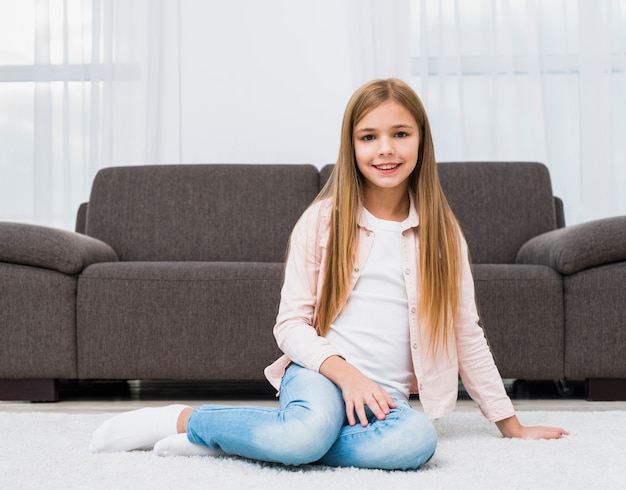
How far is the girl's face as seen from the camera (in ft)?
4.83

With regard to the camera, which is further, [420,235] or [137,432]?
[420,235]

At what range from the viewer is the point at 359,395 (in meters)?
1.26

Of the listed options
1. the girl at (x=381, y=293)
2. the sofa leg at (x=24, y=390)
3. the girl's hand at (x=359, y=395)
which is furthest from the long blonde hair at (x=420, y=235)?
the sofa leg at (x=24, y=390)

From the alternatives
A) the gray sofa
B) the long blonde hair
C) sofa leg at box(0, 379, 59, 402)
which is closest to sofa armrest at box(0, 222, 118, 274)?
the gray sofa

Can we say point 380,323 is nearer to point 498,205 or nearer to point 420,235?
point 420,235

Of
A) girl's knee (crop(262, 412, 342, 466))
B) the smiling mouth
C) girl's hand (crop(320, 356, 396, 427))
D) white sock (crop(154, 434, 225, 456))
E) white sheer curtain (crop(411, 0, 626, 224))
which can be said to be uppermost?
white sheer curtain (crop(411, 0, 626, 224))

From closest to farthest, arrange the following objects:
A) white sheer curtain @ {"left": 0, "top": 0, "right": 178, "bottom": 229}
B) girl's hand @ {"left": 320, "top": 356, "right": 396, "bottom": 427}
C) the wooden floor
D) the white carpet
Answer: the white carpet → girl's hand @ {"left": 320, "top": 356, "right": 396, "bottom": 427} → the wooden floor → white sheer curtain @ {"left": 0, "top": 0, "right": 178, "bottom": 229}

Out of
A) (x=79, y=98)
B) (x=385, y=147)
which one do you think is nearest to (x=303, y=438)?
(x=385, y=147)

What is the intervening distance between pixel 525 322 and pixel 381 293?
0.86m

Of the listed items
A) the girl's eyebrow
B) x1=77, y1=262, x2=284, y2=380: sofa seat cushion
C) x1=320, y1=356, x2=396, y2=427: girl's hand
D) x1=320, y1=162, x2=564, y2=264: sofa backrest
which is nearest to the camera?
x1=320, y1=356, x2=396, y2=427: girl's hand

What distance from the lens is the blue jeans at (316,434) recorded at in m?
1.22

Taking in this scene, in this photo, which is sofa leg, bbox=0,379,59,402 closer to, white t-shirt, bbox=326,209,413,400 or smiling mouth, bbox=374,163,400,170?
white t-shirt, bbox=326,209,413,400

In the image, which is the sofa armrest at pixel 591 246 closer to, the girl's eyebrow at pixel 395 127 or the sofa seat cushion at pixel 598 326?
the sofa seat cushion at pixel 598 326

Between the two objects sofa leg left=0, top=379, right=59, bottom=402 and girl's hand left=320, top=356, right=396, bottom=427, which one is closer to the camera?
girl's hand left=320, top=356, right=396, bottom=427
